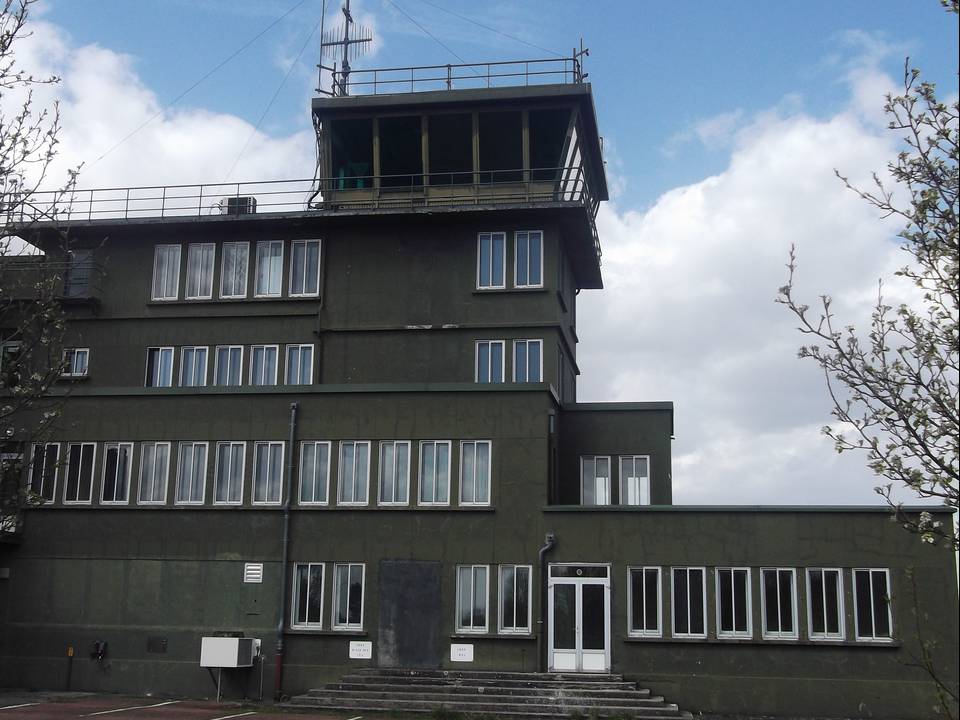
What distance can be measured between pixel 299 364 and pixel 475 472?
7.17m

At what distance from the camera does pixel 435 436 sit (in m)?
29.0

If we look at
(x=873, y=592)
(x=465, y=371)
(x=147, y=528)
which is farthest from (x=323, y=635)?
(x=873, y=592)

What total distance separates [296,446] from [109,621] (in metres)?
7.02

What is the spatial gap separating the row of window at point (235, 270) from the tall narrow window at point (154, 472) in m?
5.37

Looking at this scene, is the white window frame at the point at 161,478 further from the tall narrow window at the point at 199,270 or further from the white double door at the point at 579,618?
the white double door at the point at 579,618

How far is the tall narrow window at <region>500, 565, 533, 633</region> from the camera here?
27.5 meters

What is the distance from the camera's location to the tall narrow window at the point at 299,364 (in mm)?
32312

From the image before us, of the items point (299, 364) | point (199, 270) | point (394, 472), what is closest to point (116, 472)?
point (299, 364)

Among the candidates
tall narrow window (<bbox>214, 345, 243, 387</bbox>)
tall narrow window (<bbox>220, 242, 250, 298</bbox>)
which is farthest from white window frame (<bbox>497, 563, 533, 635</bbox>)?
tall narrow window (<bbox>220, 242, 250, 298</bbox>)

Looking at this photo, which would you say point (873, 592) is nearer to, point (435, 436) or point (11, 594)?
point (435, 436)

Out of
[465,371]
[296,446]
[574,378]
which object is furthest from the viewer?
[574,378]

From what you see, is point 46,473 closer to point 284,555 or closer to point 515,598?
point 284,555

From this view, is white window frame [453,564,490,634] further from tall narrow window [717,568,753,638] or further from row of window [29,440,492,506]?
tall narrow window [717,568,753,638]

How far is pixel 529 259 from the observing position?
31.9m
